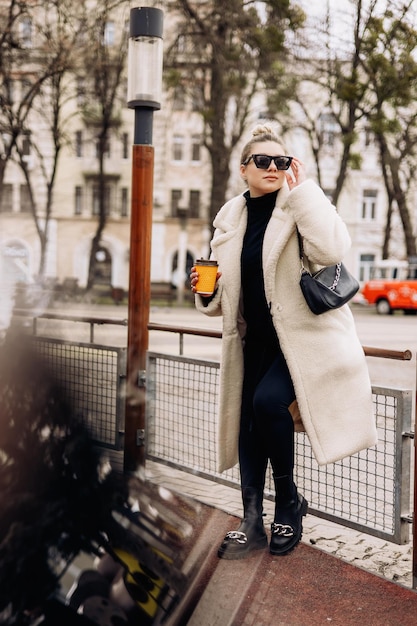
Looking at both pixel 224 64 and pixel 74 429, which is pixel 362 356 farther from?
pixel 224 64

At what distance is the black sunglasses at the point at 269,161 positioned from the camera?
127 inches

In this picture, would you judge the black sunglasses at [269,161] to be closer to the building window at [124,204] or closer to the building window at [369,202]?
the building window at [124,204]

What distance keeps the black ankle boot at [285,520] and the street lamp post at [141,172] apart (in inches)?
49.9

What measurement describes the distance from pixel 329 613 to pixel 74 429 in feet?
5.47

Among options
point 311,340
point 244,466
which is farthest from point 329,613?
point 311,340

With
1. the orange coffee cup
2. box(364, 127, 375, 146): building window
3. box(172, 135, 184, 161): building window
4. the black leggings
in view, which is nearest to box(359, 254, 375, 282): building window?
box(172, 135, 184, 161): building window

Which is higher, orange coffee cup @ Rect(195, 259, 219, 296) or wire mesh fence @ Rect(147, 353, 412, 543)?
orange coffee cup @ Rect(195, 259, 219, 296)

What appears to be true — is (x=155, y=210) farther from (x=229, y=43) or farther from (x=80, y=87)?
(x=229, y=43)

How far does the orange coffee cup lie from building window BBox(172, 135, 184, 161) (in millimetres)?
46173

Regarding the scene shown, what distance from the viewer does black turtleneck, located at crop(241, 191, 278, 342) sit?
331 centimetres

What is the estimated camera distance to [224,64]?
19.5m

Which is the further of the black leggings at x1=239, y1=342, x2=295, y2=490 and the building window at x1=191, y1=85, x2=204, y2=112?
the building window at x1=191, y1=85, x2=204, y2=112

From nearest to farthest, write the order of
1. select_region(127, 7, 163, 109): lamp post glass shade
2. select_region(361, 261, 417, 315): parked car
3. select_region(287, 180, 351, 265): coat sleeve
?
1. select_region(287, 180, 351, 265): coat sleeve
2. select_region(127, 7, 163, 109): lamp post glass shade
3. select_region(361, 261, 417, 315): parked car

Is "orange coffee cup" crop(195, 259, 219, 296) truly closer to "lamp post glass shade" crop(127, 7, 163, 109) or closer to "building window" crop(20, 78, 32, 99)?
"lamp post glass shade" crop(127, 7, 163, 109)
